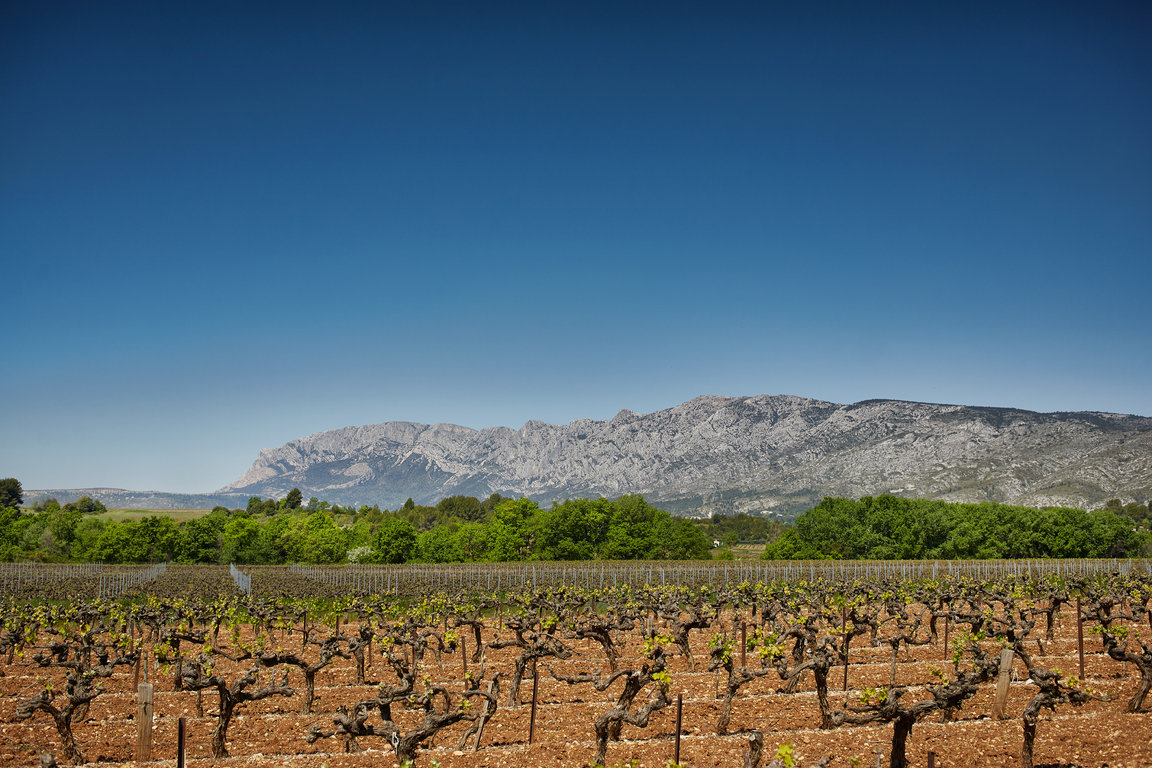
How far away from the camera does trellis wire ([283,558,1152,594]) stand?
246 feet

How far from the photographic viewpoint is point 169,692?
22203mm

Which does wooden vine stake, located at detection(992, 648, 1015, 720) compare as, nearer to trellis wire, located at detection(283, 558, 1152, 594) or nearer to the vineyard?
the vineyard

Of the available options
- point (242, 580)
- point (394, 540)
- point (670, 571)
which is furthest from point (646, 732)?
point (394, 540)

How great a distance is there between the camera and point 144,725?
50.1 feet

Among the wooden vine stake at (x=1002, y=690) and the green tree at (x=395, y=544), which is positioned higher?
the wooden vine stake at (x=1002, y=690)

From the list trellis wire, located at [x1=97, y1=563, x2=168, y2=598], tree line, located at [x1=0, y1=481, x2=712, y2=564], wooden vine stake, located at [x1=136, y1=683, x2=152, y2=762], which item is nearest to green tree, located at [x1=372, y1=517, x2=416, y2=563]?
tree line, located at [x1=0, y1=481, x2=712, y2=564]

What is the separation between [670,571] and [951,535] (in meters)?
47.5

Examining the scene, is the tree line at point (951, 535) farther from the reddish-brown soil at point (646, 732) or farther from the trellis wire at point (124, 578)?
the reddish-brown soil at point (646, 732)

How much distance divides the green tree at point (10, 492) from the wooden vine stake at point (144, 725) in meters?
200

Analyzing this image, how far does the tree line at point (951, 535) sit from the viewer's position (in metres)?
101

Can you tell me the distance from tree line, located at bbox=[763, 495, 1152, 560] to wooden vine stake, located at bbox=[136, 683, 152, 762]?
A: 94.8 metres

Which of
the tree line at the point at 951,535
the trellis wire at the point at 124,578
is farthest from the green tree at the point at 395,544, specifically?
the tree line at the point at 951,535

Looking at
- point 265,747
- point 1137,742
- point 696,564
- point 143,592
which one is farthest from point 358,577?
point 1137,742

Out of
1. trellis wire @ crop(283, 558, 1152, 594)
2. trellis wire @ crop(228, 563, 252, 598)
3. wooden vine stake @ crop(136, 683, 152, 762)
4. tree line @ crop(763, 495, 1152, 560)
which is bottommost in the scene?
trellis wire @ crop(228, 563, 252, 598)
